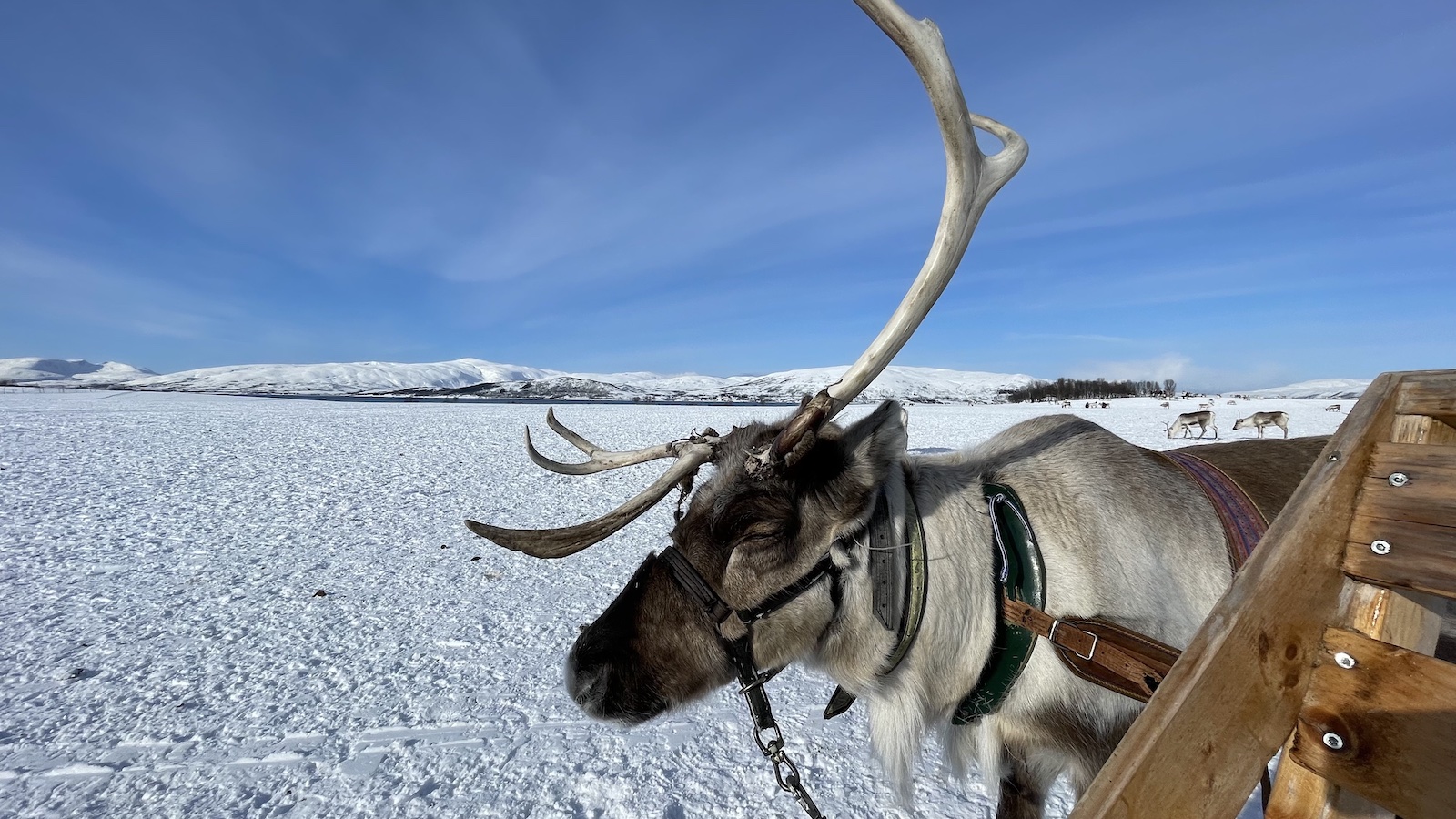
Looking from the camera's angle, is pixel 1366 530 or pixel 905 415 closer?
pixel 1366 530

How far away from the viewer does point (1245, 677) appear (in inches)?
42.4

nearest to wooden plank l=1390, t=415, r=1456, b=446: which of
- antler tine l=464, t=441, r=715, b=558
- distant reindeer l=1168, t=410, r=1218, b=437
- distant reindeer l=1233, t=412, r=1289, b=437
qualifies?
antler tine l=464, t=441, r=715, b=558

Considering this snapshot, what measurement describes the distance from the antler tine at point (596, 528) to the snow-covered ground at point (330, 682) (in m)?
1.49

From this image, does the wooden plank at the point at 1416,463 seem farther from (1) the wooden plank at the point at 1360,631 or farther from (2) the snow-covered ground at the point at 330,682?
(2) the snow-covered ground at the point at 330,682

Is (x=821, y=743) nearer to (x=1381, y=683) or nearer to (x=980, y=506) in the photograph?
(x=980, y=506)

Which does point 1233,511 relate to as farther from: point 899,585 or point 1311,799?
point 1311,799

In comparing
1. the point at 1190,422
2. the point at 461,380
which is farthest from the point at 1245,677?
the point at 461,380

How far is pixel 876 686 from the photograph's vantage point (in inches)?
86.7

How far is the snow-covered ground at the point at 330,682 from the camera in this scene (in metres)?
3.07

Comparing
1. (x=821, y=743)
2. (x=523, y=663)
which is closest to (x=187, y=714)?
(x=523, y=663)

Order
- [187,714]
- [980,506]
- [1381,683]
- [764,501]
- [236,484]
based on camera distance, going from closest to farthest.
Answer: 1. [1381,683]
2. [764,501]
3. [980,506]
4. [187,714]
5. [236,484]

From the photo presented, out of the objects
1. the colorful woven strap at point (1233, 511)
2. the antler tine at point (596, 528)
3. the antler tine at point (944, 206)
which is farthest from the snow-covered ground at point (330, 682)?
the antler tine at point (944, 206)

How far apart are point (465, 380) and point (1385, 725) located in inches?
7633

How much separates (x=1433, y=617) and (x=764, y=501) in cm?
152
